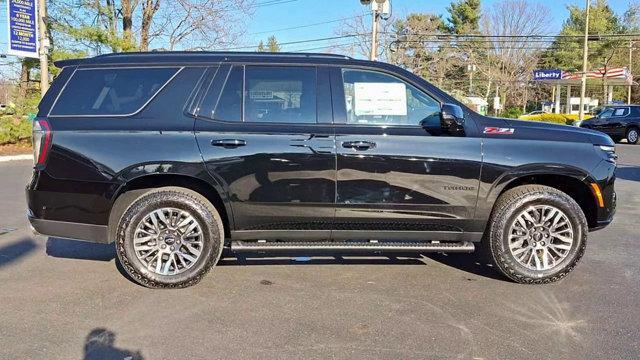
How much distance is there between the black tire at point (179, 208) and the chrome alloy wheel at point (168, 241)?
0.03 meters

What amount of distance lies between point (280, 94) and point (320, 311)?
1842mm

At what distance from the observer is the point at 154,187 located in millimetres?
4441

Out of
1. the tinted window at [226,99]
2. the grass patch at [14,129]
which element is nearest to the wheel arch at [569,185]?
the tinted window at [226,99]

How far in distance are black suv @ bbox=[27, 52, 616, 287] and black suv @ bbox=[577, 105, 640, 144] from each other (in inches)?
885

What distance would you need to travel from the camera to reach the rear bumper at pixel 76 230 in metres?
4.33

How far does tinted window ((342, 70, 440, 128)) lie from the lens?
4.41 metres

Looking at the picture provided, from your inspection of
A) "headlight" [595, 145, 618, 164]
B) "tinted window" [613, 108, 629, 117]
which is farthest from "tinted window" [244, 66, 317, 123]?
"tinted window" [613, 108, 629, 117]

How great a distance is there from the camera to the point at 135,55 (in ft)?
14.9

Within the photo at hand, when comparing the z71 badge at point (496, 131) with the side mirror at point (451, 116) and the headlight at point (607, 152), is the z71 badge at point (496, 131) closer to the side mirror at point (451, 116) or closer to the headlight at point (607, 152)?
the side mirror at point (451, 116)

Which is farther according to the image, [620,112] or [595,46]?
[595,46]

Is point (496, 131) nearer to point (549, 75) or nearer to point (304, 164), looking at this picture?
point (304, 164)

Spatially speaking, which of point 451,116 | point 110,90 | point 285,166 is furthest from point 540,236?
point 110,90

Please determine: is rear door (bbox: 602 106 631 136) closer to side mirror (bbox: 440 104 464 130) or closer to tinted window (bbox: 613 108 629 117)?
tinted window (bbox: 613 108 629 117)

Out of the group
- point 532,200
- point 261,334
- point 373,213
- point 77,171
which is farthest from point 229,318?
point 532,200
